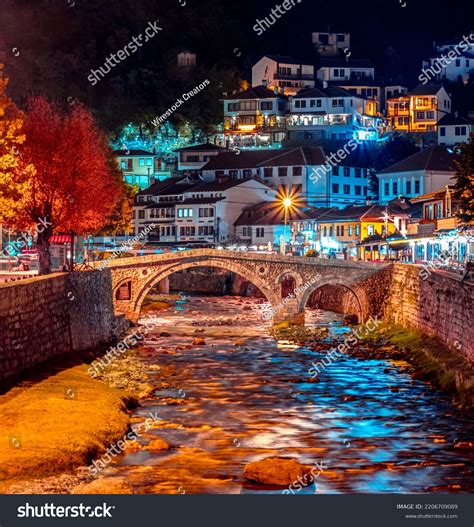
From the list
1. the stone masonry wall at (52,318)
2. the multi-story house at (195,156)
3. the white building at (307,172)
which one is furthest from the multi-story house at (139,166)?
the stone masonry wall at (52,318)

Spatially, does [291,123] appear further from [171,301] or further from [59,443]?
[59,443]

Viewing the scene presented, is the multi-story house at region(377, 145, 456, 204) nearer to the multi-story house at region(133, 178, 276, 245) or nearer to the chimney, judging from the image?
the multi-story house at region(133, 178, 276, 245)

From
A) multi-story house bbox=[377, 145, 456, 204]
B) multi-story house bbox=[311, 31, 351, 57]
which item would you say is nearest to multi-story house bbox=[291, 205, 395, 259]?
multi-story house bbox=[377, 145, 456, 204]

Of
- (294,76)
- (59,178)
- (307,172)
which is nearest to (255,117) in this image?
(294,76)

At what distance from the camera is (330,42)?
173250mm

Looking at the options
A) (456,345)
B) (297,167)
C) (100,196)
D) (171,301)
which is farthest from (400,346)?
(297,167)

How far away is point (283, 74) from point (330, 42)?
19.7m

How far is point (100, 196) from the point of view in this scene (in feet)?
216

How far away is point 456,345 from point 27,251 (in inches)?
1457

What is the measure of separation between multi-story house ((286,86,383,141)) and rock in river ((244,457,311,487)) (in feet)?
364

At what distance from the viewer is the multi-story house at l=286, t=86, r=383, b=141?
464ft

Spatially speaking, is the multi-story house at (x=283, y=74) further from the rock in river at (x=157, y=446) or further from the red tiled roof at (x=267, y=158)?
the rock in river at (x=157, y=446)

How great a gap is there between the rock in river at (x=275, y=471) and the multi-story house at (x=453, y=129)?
106 meters

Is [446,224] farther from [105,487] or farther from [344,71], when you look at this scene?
[344,71]
